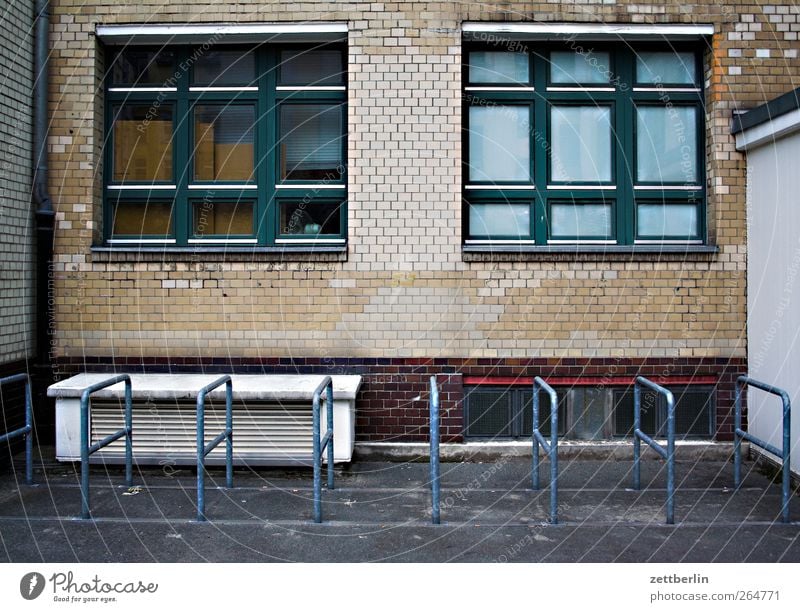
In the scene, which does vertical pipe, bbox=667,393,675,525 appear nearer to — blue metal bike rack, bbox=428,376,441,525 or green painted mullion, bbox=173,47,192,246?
blue metal bike rack, bbox=428,376,441,525

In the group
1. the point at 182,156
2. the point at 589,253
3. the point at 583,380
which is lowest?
the point at 583,380

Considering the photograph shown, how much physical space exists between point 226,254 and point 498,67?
3.63 metres

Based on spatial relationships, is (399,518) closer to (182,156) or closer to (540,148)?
(540,148)

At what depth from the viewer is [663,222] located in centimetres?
884

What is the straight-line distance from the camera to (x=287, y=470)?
7777 mm

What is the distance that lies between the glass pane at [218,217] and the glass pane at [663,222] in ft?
14.3

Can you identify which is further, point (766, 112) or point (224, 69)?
point (224, 69)

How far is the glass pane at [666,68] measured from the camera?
8828 millimetres

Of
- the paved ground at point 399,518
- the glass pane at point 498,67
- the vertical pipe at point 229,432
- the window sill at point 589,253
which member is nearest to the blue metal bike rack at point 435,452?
the paved ground at point 399,518

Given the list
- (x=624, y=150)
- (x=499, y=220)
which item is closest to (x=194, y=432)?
(x=499, y=220)

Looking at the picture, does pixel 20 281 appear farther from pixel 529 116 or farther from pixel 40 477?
pixel 529 116

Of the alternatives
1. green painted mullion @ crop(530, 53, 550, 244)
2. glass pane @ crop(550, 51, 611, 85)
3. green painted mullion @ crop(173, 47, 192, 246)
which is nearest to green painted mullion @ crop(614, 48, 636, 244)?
glass pane @ crop(550, 51, 611, 85)

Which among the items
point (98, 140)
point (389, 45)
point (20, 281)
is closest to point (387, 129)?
point (389, 45)

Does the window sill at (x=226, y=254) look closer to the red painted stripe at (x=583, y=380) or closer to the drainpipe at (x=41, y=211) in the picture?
the drainpipe at (x=41, y=211)
